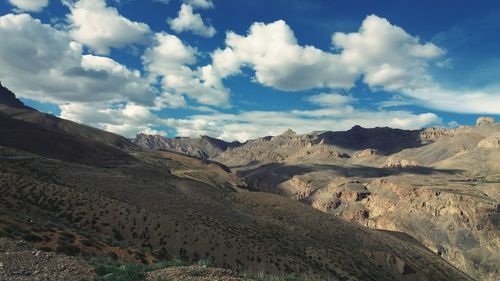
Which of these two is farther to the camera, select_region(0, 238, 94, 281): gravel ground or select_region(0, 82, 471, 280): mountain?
select_region(0, 82, 471, 280): mountain

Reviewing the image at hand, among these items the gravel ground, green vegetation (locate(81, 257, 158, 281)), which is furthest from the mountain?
green vegetation (locate(81, 257, 158, 281))

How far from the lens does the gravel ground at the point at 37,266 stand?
15.6 meters

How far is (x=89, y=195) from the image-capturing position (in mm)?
56969

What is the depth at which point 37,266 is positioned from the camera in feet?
55.7

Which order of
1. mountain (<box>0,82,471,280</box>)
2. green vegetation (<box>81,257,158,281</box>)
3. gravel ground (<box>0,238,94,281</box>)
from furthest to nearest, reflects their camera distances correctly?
mountain (<box>0,82,471,280</box>) < green vegetation (<box>81,257,158,281</box>) < gravel ground (<box>0,238,94,281</box>)

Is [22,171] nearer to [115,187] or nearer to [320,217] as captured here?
[115,187]

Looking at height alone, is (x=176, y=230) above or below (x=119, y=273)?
below

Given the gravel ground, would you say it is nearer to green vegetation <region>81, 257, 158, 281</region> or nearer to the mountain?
green vegetation <region>81, 257, 158, 281</region>

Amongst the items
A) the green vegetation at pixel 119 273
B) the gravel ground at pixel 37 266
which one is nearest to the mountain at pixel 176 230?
the gravel ground at pixel 37 266

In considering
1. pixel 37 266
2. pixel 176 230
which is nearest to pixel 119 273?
pixel 37 266

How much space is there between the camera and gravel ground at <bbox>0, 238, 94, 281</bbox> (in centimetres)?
1556

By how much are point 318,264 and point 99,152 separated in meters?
147

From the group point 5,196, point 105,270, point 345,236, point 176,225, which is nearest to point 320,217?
point 345,236

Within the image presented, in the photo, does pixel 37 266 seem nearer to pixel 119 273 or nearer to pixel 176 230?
pixel 119 273
